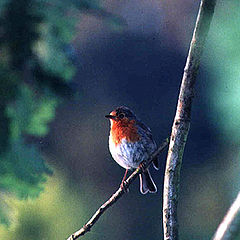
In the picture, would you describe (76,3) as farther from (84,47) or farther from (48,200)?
(84,47)

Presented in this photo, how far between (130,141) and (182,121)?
4.20 feet

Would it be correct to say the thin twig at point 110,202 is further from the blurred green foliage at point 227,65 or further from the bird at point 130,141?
the blurred green foliage at point 227,65

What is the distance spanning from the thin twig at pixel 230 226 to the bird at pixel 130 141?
1372mm

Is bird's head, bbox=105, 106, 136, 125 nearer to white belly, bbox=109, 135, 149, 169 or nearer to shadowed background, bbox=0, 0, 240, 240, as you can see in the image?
white belly, bbox=109, 135, 149, 169

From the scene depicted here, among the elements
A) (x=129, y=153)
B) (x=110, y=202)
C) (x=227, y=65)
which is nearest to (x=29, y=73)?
(x=110, y=202)

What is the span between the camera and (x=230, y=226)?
0.63 metres

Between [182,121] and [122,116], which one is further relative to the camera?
[122,116]

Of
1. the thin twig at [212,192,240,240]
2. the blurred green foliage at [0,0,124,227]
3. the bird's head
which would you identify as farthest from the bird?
the thin twig at [212,192,240,240]

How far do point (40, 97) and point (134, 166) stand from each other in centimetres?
101

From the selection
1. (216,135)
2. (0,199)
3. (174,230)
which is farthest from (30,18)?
(216,135)

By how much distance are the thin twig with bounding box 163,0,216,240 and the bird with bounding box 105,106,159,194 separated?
121cm

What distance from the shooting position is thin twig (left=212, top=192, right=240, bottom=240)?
62 centimetres

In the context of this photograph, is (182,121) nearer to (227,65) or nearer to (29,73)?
(29,73)

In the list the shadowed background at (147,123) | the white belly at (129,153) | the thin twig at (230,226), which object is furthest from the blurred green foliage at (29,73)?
the shadowed background at (147,123)
